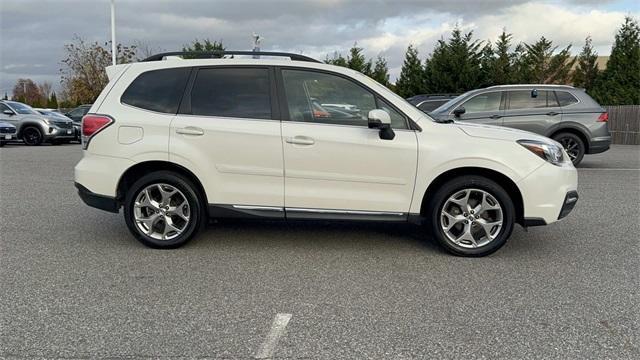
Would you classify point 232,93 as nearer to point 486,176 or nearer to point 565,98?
point 486,176

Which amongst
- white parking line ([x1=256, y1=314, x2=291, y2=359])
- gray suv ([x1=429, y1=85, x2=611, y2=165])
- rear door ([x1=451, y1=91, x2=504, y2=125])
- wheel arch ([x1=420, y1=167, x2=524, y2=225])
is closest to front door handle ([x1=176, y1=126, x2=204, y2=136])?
white parking line ([x1=256, y1=314, x2=291, y2=359])

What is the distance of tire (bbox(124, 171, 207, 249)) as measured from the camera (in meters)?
5.20

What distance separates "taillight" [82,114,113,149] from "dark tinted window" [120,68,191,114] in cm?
26

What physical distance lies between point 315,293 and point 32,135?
18.5 meters

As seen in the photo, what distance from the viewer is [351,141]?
4984 millimetres

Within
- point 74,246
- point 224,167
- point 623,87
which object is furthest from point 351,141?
point 623,87

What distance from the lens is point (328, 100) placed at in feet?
16.9

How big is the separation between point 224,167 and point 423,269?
2070mm

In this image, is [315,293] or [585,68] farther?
[585,68]

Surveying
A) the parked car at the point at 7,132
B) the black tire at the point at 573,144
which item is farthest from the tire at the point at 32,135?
the black tire at the point at 573,144

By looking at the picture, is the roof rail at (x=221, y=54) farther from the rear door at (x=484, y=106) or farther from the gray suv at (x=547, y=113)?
the rear door at (x=484, y=106)

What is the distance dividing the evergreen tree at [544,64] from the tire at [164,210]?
23.5 metres

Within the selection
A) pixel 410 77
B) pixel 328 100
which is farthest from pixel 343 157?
pixel 410 77

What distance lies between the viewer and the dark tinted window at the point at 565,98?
11.3 meters
